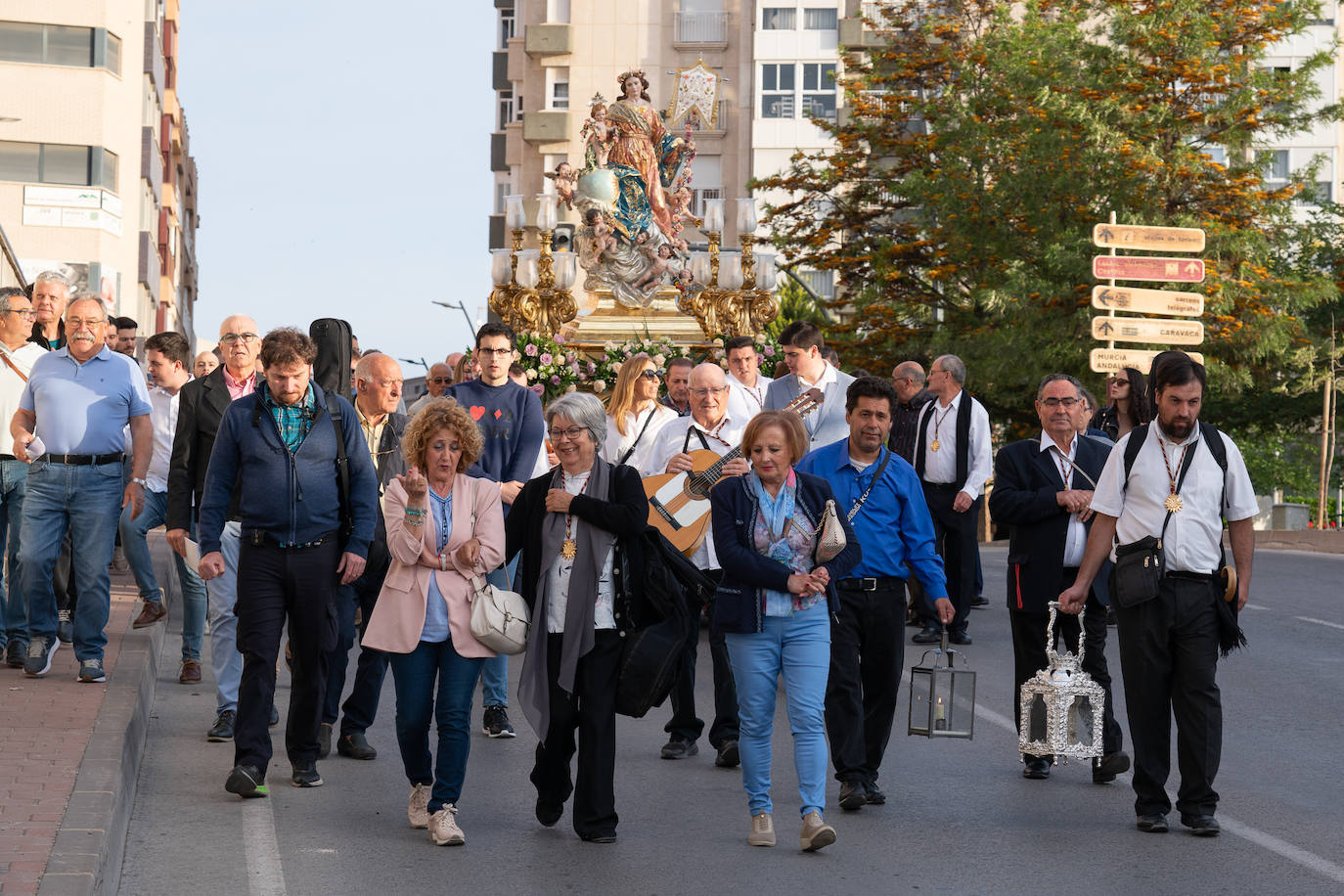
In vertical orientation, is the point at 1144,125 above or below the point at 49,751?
above

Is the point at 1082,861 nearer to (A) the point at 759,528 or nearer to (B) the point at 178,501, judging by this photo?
(A) the point at 759,528

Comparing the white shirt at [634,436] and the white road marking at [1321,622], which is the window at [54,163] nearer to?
the white road marking at [1321,622]

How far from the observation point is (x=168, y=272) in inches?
3147

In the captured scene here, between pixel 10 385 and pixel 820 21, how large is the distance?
5765cm

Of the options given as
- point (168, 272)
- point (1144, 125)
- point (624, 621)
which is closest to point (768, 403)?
point (624, 621)

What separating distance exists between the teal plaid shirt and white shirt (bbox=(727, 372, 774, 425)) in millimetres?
3388

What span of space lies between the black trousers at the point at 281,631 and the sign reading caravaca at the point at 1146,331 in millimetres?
16914

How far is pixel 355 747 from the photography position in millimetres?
9422

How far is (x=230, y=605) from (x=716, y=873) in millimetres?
3459

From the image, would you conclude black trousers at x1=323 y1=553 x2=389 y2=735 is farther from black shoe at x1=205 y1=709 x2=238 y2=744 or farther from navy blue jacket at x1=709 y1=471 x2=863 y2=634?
navy blue jacket at x1=709 y1=471 x2=863 y2=634

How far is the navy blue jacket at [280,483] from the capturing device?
27.4 ft

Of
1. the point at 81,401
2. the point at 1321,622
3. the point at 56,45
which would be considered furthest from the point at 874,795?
the point at 56,45

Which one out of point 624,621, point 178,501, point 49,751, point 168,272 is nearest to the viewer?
point 624,621

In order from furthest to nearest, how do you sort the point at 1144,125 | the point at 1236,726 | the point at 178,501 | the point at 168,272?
the point at 168,272
the point at 1144,125
the point at 1236,726
the point at 178,501
